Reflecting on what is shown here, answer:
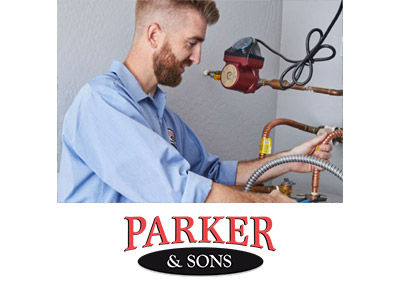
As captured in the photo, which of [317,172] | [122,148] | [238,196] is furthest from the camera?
[317,172]

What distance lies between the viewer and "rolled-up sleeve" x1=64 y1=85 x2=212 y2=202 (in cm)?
97

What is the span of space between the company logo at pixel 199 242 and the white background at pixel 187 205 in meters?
0.02

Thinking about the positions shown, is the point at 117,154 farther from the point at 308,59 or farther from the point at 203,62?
the point at 308,59

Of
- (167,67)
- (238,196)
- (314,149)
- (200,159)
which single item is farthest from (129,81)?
(314,149)

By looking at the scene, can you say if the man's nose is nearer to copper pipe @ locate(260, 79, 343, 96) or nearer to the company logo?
copper pipe @ locate(260, 79, 343, 96)

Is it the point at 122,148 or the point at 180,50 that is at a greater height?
the point at 180,50

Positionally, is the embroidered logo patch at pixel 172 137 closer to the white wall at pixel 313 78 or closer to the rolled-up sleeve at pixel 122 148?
the rolled-up sleeve at pixel 122 148

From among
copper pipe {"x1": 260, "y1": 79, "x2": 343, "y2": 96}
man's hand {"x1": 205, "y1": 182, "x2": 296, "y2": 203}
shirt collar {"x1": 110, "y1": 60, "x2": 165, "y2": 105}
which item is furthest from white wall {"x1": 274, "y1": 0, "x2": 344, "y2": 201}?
shirt collar {"x1": 110, "y1": 60, "x2": 165, "y2": 105}

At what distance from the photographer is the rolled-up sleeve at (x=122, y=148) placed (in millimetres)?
965

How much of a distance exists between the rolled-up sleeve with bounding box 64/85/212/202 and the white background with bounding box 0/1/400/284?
73 millimetres

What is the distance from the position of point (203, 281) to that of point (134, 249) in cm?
17

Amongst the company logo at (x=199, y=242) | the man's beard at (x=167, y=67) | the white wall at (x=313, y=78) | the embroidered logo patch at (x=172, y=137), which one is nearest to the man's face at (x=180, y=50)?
the man's beard at (x=167, y=67)

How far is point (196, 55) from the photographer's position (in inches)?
42.8

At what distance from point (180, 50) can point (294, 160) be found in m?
0.38
